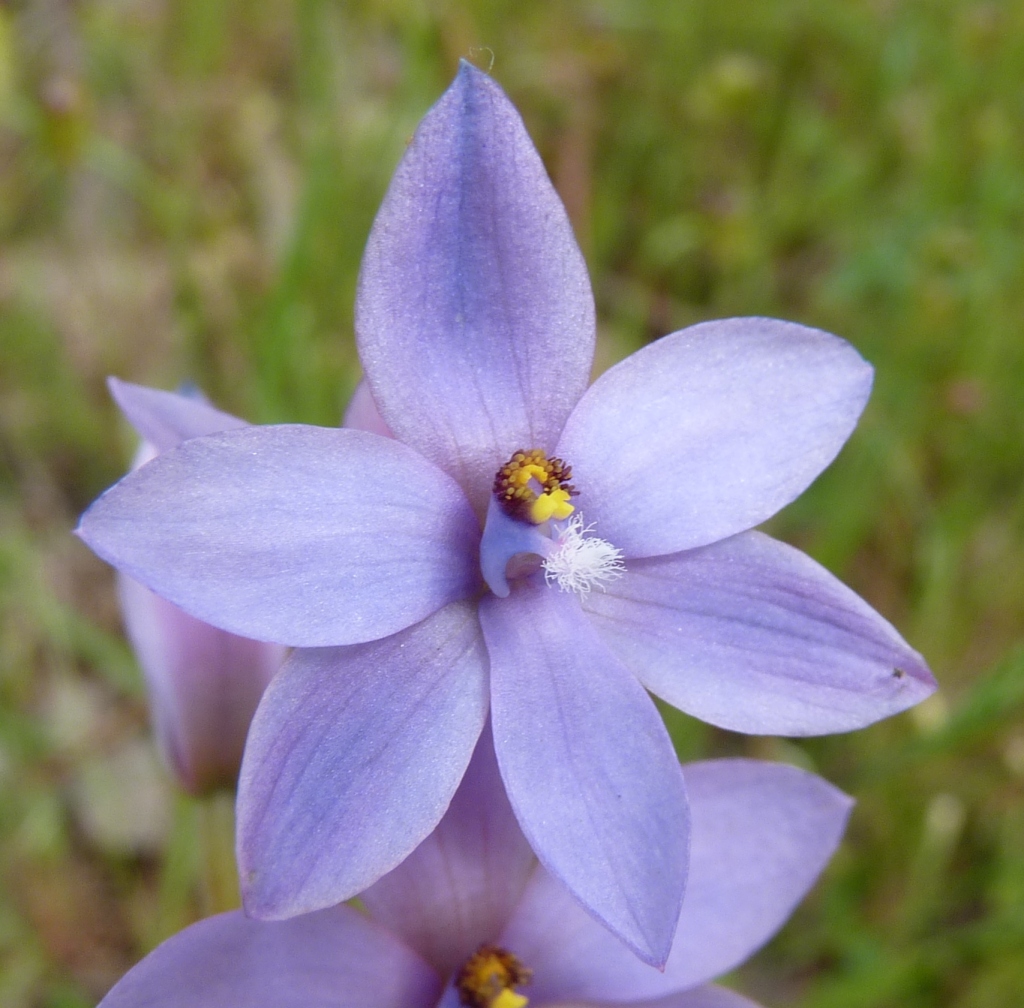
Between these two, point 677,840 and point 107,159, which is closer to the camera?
point 677,840

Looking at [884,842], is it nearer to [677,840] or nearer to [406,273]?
[677,840]

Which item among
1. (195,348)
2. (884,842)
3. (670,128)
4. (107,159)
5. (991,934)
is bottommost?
(884,842)

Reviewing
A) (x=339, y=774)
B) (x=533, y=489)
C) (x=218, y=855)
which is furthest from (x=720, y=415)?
(x=218, y=855)

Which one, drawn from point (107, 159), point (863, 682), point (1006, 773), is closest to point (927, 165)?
point (1006, 773)

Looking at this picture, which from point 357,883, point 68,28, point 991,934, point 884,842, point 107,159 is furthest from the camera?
point 68,28

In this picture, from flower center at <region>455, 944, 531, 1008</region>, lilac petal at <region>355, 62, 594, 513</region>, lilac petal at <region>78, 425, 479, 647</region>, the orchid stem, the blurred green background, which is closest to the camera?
lilac petal at <region>78, 425, 479, 647</region>

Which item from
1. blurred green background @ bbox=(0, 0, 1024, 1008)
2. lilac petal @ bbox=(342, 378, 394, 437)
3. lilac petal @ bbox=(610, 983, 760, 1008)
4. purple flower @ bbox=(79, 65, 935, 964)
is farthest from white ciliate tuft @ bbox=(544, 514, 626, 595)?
blurred green background @ bbox=(0, 0, 1024, 1008)

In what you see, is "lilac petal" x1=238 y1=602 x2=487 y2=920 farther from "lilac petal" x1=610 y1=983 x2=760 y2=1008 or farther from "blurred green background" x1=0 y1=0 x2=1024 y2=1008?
"blurred green background" x1=0 y1=0 x2=1024 y2=1008

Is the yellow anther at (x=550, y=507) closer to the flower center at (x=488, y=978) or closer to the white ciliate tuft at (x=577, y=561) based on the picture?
the white ciliate tuft at (x=577, y=561)
